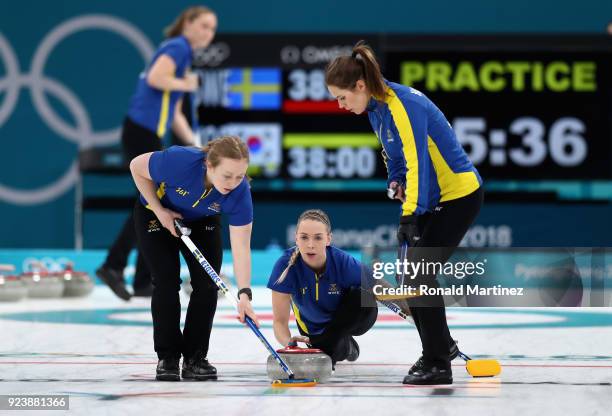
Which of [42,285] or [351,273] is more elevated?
[351,273]

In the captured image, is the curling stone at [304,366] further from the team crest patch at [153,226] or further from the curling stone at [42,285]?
the curling stone at [42,285]

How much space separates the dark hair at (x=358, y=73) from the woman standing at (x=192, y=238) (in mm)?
443

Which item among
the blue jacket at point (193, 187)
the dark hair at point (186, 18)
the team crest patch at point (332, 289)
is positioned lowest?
the team crest patch at point (332, 289)

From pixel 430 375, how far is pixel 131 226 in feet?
10.8

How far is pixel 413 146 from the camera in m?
3.38

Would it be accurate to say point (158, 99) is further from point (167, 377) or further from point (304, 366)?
point (304, 366)

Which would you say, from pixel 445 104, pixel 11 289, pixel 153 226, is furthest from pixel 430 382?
pixel 445 104

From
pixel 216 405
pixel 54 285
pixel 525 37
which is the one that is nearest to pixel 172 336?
pixel 216 405

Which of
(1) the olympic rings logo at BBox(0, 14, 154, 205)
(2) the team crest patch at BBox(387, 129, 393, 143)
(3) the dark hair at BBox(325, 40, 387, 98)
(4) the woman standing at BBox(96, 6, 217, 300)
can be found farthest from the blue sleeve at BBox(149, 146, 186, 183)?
(1) the olympic rings logo at BBox(0, 14, 154, 205)

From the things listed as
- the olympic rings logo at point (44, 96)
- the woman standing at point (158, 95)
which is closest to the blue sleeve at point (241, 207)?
the woman standing at point (158, 95)

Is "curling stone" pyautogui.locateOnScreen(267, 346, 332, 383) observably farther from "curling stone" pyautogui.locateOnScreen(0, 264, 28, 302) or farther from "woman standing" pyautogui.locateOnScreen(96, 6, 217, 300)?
"curling stone" pyautogui.locateOnScreen(0, 264, 28, 302)

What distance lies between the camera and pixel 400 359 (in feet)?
13.4

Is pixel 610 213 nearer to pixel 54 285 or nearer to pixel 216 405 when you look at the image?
pixel 54 285

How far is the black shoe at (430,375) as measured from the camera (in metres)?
3.41
